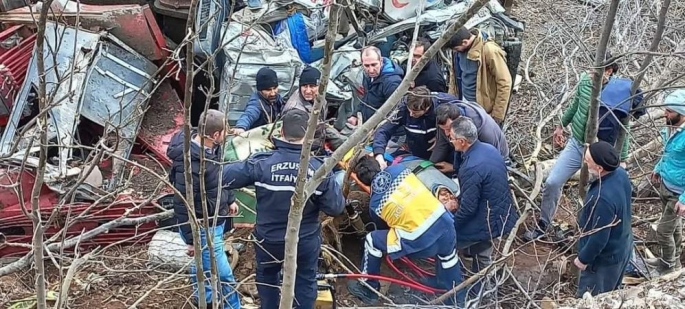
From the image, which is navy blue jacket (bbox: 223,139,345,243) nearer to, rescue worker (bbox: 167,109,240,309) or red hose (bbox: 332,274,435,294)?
rescue worker (bbox: 167,109,240,309)

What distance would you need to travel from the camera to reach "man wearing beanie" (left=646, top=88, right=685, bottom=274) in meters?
5.19

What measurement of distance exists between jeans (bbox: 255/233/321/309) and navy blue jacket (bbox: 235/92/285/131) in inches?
59.8

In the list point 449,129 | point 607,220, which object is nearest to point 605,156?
point 607,220

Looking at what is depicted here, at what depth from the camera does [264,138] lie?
584cm

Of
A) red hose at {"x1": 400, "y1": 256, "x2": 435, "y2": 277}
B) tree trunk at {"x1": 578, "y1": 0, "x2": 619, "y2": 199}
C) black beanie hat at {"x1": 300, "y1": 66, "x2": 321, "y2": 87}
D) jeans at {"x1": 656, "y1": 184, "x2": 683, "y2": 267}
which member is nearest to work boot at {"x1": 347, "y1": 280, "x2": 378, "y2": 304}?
red hose at {"x1": 400, "y1": 256, "x2": 435, "y2": 277}

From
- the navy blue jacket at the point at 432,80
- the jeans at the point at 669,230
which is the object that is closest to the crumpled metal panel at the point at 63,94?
the navy blue jacket at the point at 432,80

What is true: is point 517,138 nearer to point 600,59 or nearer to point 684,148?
point 684,148

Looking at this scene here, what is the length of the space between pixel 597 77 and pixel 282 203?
2062mm

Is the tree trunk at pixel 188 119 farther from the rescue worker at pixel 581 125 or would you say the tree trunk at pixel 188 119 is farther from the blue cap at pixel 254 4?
the blue cap at pixel 254 4

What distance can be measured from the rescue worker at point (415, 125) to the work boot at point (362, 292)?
0.89 metres

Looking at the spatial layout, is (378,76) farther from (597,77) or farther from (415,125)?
(597,77)

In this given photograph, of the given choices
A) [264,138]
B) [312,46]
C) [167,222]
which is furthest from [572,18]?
[167,222]

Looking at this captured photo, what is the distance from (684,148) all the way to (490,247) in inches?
59.2

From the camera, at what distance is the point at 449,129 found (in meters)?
5.20
